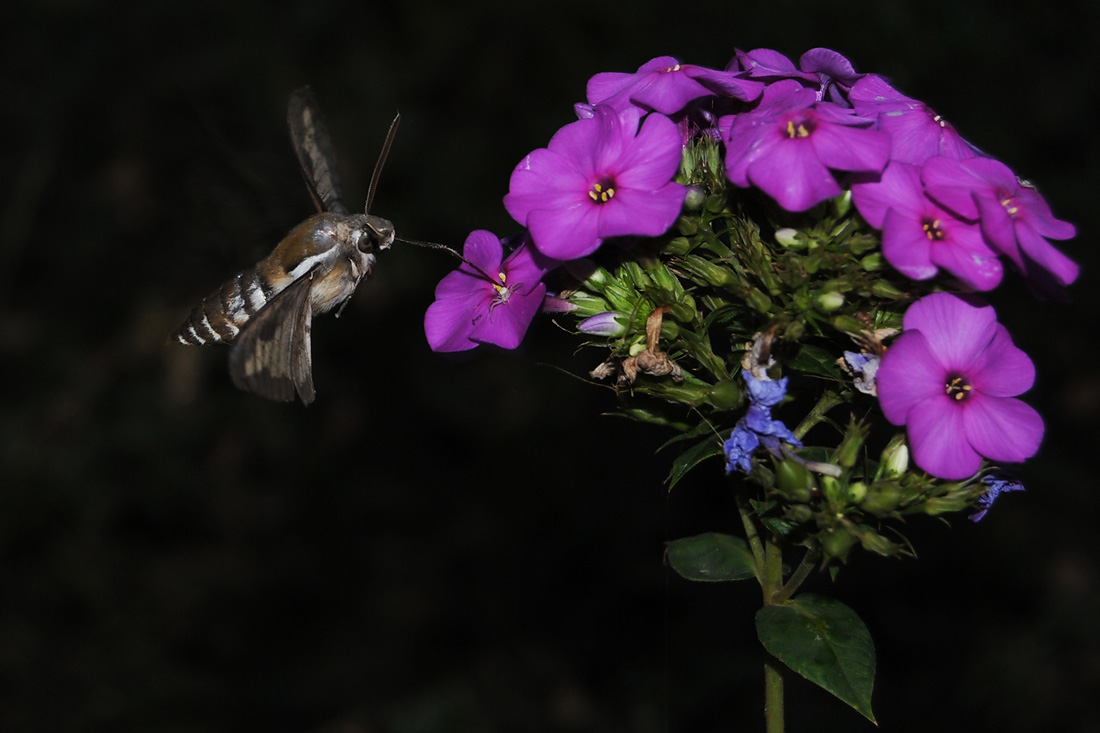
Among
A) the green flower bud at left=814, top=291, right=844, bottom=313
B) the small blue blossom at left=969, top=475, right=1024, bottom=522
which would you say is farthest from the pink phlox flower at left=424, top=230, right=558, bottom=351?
the small blue blossom at left=969, top=475, right=1024, bottom=522

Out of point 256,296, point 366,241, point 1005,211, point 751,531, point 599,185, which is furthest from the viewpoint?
point 256,296

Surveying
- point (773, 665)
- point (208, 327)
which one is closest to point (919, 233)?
point (773, 665)

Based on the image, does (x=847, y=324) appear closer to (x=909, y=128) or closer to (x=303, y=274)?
(x=909, y=128)

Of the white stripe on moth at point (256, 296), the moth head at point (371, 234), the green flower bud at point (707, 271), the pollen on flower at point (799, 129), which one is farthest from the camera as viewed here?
the white stripe on moth at point (256, 296)

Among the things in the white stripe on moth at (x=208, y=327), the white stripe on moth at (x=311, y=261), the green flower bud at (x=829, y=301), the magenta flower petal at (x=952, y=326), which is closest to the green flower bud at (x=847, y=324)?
the green flower bud at (x=829, y=301)

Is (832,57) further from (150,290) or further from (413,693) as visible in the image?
(150,290)

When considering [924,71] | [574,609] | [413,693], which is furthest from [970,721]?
[924,71]

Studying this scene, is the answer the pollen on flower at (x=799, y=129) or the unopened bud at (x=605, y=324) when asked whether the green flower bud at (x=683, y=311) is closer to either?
the unopened bud at (x=605, y=324)
